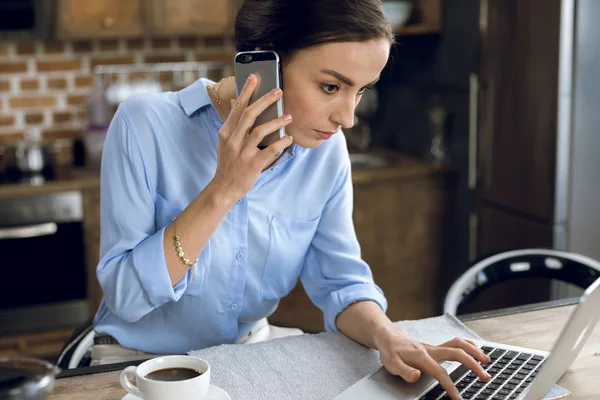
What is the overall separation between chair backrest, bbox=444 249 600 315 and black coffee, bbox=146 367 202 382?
823 millimetres

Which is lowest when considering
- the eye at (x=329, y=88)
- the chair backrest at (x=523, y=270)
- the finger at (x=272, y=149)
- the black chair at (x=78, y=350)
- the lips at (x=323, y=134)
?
the black chair at (x=78, y=350)

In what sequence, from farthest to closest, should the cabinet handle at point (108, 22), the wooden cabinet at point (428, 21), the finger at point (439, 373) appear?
1. the wooden cabinet at point (428, 21)
2. the cabinet handle at point (108, 22)
3. the finger at point (439, 373)

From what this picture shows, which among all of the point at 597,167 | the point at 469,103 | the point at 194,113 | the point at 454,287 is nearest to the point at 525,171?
the point at 597,167

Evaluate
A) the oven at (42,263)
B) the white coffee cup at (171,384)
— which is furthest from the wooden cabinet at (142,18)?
the white coffee cup at (171,384)

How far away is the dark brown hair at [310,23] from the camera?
1318mm

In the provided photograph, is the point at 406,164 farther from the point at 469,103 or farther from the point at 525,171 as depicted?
the point at 525,171

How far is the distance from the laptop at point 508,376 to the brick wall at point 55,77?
8.28ft

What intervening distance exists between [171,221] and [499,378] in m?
0.66

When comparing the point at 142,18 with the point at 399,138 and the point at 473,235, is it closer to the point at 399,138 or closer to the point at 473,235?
the point at 399,138

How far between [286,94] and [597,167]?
1.59 meters

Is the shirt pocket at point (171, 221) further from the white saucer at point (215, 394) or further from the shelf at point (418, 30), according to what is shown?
the shelf at point (418, 30)

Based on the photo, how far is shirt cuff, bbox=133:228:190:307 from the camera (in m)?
1.37

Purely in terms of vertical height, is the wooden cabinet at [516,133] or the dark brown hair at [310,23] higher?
the dark brown hair at [310,23]

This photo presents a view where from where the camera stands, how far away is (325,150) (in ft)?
5.33
